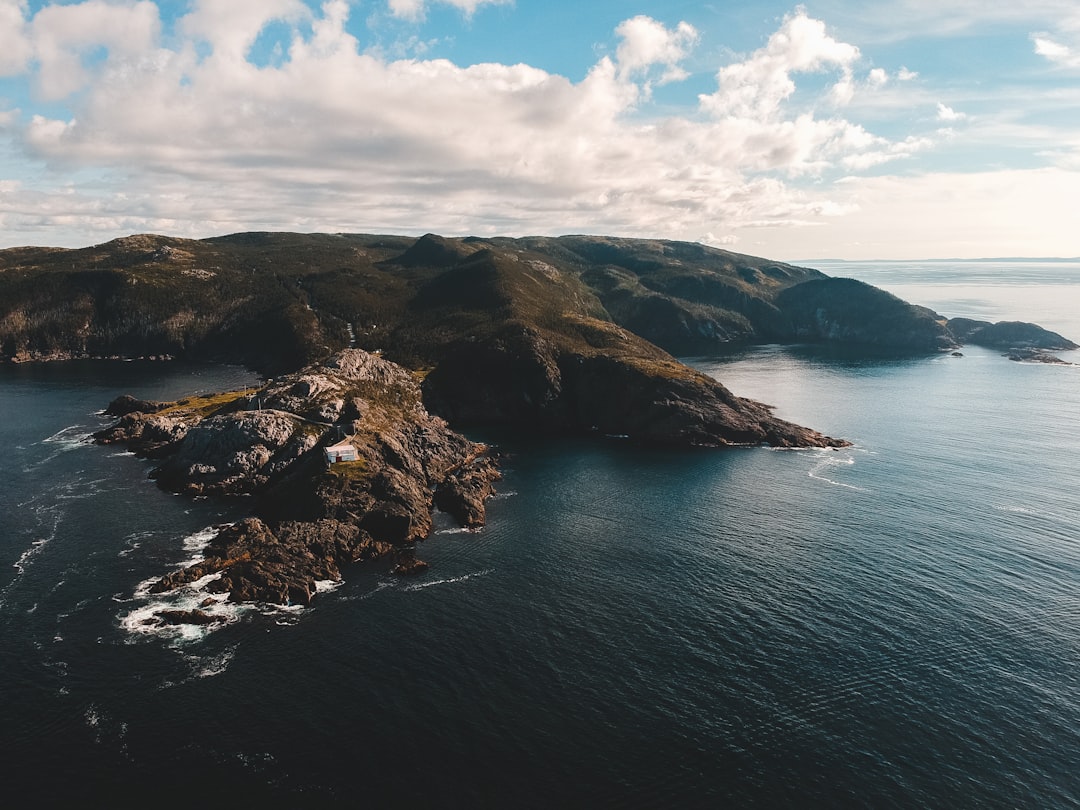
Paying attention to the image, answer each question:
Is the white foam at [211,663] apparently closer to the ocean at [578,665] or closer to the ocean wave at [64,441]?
the ocean at [578,665]

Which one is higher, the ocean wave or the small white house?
the small white house

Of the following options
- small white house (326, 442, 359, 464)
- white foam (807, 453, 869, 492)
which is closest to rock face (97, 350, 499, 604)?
small white house (326, 442, 359, 464)

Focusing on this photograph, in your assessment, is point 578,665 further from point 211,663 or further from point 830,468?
point 830,468

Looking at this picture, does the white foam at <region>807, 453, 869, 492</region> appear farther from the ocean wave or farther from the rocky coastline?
the ocean wave

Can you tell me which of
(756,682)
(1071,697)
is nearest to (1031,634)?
(1071,697)

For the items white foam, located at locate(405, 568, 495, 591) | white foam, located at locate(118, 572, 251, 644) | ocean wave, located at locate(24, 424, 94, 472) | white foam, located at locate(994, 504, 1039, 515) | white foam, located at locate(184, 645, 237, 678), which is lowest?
white foam, located at locate(184, 645, 237, 678)

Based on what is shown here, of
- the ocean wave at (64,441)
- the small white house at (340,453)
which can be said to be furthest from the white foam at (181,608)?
the ocean wave at (64,441)

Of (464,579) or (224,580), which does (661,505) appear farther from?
(224,580)

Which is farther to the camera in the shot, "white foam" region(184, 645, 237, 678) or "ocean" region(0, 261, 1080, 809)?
"white foam" region(184, 645, 237, 678)
